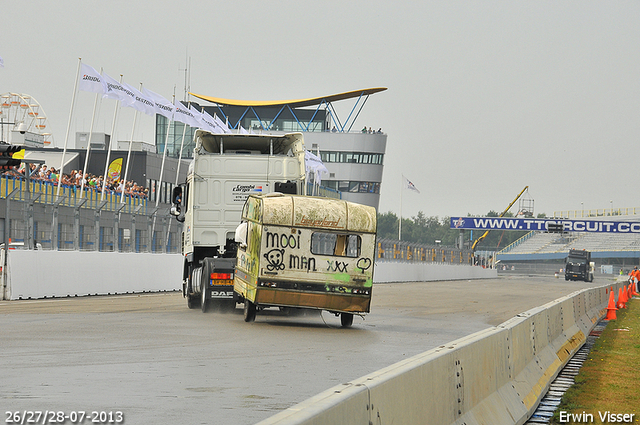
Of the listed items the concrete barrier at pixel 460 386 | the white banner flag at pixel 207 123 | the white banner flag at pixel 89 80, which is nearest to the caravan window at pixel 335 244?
the concrete barrier at pixel 460 386

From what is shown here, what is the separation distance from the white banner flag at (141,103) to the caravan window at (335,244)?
26880 mm

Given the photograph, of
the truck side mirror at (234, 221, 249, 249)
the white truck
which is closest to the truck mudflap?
the white truck

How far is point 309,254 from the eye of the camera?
17.3 meters

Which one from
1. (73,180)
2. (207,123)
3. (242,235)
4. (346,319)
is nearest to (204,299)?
(242,235)

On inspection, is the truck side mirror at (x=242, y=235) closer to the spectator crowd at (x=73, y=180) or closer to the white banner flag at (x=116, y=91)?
the spectator crowd at (x=73, y=180)

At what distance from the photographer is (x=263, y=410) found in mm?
7871

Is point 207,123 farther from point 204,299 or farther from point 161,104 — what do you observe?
point 204,299

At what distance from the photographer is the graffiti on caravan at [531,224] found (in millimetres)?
104750

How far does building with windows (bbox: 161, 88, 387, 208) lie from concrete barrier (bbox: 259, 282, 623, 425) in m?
95.9

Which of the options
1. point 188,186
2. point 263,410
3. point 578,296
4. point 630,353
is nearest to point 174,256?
point 188,186

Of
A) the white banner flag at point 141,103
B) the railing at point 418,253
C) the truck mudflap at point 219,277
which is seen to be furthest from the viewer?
the railing at point 418,253

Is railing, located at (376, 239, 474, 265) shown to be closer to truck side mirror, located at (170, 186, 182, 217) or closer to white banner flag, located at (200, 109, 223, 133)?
white banner flag, located at (200, 109, 223, 133)

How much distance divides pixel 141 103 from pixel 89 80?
19.4 feet

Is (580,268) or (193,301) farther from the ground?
(580,268)
